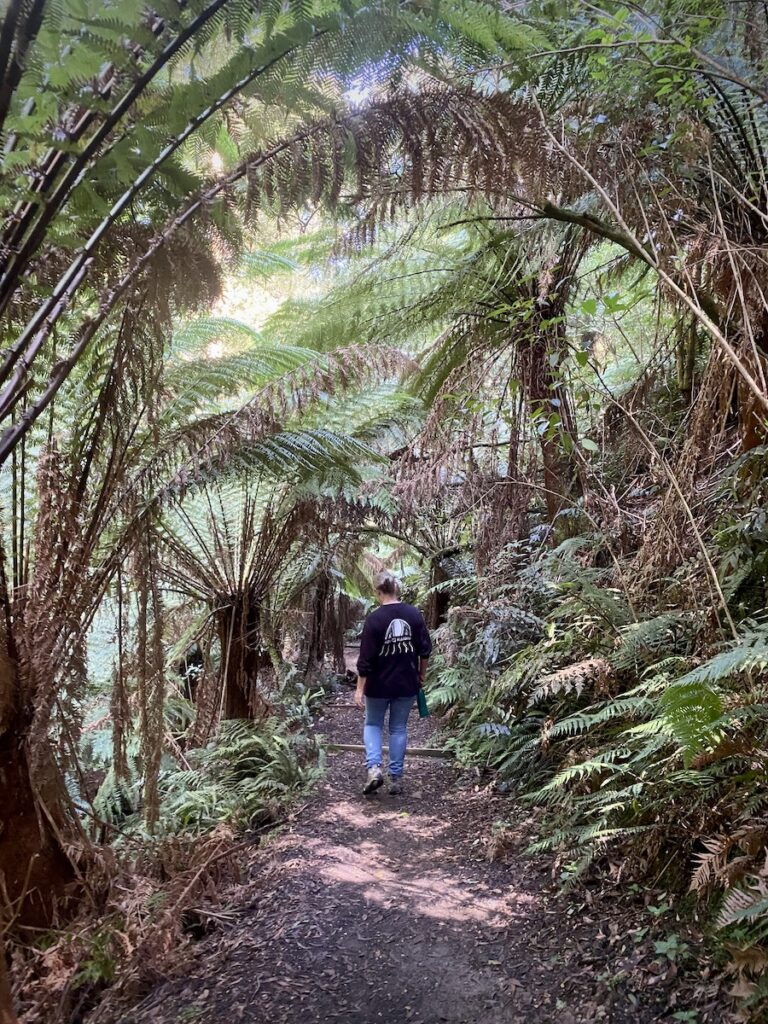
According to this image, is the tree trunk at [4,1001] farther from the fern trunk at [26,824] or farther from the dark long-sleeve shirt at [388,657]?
the dark long-sleeve shirt at [388,657]

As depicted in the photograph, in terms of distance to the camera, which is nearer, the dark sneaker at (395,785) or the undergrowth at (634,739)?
the undergrowth at (634,739)

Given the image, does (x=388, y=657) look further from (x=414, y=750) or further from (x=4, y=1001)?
(x=4, y=1001)

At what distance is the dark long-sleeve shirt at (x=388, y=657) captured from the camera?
3576 mm

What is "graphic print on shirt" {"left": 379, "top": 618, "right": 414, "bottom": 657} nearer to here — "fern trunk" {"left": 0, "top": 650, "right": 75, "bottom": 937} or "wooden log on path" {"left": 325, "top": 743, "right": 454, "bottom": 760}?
"wooden log on path" {"left": 325, "top": 743, "right": 454, "bottom": 760}

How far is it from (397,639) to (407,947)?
65.4 inches

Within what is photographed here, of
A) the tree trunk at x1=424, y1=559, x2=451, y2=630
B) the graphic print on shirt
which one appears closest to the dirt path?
the graphic print on shirt

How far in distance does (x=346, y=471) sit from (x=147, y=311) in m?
1.92

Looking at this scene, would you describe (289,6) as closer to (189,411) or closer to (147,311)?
(147,311)

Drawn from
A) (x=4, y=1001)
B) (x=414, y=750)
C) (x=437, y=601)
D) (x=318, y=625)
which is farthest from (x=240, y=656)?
(x=4, y=1001)

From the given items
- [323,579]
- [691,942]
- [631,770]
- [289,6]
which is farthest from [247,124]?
[323,579]

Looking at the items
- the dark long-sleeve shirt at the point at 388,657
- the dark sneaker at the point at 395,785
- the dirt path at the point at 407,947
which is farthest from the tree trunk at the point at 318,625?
the dirt path at the point at 407,947

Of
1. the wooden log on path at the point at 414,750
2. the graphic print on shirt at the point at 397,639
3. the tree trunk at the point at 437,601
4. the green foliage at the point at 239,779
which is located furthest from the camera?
the tree trunk at the point at 437,601

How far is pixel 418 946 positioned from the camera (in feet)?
6.88

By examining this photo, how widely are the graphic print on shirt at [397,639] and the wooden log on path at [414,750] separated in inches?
38.0
